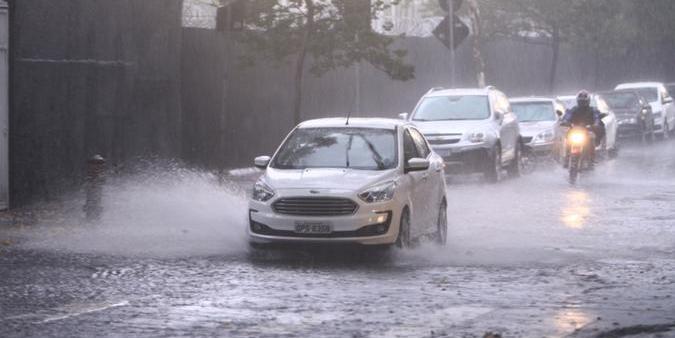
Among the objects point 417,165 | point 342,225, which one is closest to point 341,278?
point 342,225

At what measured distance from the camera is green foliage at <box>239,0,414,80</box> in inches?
1117

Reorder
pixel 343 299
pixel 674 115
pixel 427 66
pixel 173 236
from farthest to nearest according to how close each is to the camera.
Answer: pixel 674 115
pixel 427 66
pixel 173 236
pixel 343 299

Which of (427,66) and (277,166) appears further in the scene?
(427,66)

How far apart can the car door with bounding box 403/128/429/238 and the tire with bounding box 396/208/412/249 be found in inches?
4.7

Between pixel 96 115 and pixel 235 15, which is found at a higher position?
pixel 235 15

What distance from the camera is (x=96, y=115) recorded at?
23734 mm

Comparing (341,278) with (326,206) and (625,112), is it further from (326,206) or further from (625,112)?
(625,112)

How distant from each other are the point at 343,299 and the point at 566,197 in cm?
1320

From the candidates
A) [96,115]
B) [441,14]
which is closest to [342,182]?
[96,115]

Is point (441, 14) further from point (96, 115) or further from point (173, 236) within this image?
point (173, 236)

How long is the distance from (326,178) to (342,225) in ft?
2.20

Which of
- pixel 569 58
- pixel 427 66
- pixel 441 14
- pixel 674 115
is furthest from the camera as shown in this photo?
pixel 441 14

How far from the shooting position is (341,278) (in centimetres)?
1403

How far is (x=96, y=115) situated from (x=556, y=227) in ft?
25.7
